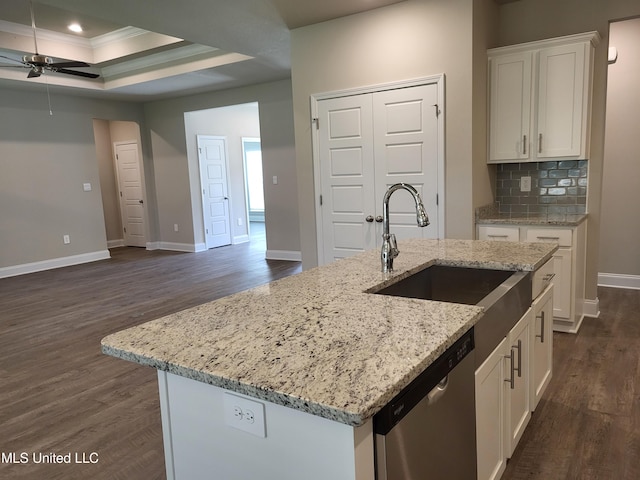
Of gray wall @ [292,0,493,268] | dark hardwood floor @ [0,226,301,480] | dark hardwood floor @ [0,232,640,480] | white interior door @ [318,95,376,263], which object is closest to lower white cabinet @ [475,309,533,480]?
dark hardwood floor @ [0,232,640,480]

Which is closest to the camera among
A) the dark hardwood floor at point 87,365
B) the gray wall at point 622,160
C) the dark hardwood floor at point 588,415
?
the dark hardwood floor at point 588,415

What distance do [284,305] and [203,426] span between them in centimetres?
53

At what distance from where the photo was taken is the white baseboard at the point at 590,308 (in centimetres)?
405

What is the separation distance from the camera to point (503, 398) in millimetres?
1820

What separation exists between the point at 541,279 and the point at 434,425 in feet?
4.44

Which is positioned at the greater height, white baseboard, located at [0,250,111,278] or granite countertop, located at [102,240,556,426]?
granite countertop, located at [102,240,556,426]

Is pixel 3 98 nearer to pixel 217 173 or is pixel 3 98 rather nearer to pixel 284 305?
pixel 217 173

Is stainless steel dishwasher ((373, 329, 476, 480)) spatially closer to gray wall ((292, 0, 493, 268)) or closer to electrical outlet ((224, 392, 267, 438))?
electrical outlet ((224, 392, 267, 438))

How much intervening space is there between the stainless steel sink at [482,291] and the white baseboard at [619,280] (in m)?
3.55

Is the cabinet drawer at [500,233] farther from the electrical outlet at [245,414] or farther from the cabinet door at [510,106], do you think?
the electrical outlet at [245,414]

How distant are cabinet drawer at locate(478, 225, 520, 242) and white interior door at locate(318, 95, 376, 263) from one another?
94 centimetres

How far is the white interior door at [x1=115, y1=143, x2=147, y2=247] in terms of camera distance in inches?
352

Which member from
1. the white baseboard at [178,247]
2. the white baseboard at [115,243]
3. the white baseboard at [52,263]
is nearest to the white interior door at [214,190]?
the white baseboard at [178,247]

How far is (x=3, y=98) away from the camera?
21.7 feet
